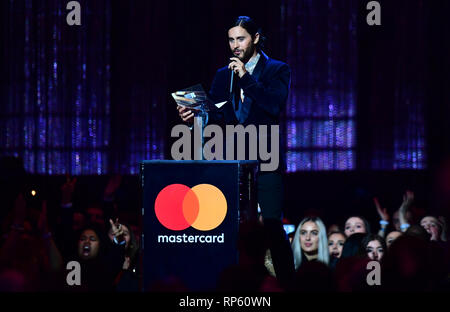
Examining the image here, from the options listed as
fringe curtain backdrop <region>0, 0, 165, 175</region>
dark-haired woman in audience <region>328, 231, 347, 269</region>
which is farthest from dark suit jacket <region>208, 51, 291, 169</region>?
fringe curtain backdrop <region>0, 0, 165, 175</region>

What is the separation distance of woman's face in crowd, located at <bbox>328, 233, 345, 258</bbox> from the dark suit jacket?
1.54 m

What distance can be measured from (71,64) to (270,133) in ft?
14.5

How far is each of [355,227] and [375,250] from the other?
2.82 feet

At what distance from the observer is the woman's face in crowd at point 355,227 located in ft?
16.5

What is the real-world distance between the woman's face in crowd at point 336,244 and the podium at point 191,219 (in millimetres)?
1952

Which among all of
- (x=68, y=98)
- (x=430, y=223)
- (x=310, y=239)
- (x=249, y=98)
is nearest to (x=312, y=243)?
(x=310, y=239)

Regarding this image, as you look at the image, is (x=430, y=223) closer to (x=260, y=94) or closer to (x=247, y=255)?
(x=260, y=94)

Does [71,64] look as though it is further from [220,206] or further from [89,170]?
[220,206]

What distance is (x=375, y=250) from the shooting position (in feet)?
13.7

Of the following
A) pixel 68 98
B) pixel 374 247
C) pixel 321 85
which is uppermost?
pixel 321 85

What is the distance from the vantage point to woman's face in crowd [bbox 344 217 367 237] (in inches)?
197

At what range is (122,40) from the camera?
24.1 feet

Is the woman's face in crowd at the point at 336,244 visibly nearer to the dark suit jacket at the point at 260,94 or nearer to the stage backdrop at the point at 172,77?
the dark suit jacket at the point at 260,94
